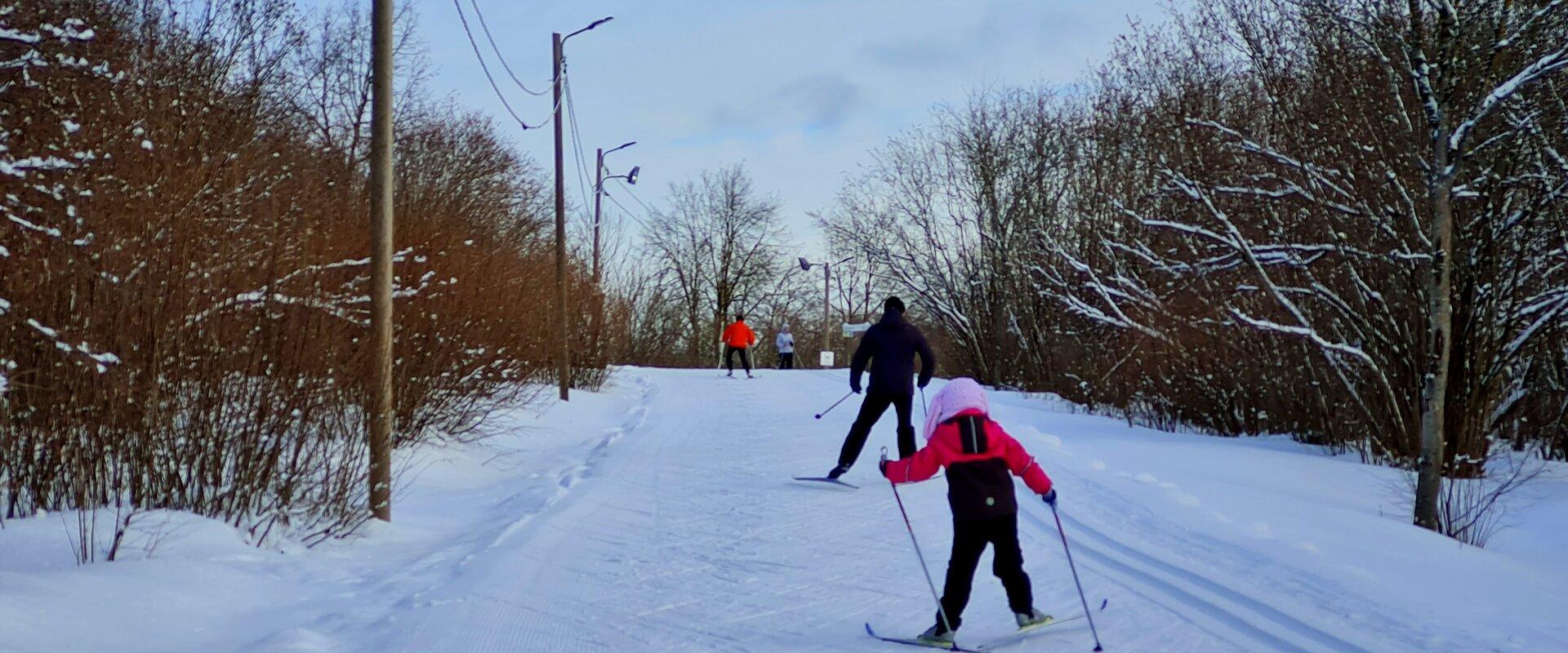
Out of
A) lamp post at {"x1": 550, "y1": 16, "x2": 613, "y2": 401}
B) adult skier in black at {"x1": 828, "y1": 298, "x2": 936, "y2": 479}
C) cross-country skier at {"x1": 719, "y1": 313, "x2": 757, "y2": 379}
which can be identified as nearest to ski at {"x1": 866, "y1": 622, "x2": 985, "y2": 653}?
adult skier in black at {"x1": 828, "y1": 298, "x2": 936, "y2": 479}

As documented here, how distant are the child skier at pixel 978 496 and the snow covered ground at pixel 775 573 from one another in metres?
0.26

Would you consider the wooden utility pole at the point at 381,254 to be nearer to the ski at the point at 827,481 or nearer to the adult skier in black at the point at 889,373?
the ski at the point at 827,481

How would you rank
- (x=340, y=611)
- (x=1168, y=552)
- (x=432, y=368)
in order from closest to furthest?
(x=340, y=611)
(x=1168, y=552)
(x=432, y=368)

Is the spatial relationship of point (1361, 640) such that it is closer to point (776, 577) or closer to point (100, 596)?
point (776, 577)

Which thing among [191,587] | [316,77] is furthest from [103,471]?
[316,77]

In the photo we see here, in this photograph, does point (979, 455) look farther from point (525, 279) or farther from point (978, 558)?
point (525, 279)

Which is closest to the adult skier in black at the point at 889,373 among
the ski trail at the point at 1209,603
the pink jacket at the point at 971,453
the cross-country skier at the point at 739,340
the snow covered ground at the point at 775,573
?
the snow covered ground at the point at 775,573

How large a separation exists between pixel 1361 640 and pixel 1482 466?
8505 millimetres

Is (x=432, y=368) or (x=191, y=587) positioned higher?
(x=432, y=368)

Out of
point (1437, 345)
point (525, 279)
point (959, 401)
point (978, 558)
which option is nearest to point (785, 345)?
point (525, 279)

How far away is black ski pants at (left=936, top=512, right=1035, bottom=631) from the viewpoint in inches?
265

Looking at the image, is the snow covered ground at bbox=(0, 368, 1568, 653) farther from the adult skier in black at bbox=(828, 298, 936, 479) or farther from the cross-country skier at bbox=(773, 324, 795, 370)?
the cross-country skier at bbox=(773, 324, 795, 370)

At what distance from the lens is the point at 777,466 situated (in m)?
14.8

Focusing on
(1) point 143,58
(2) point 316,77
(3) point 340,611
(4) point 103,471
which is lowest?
(3) point 340,611
